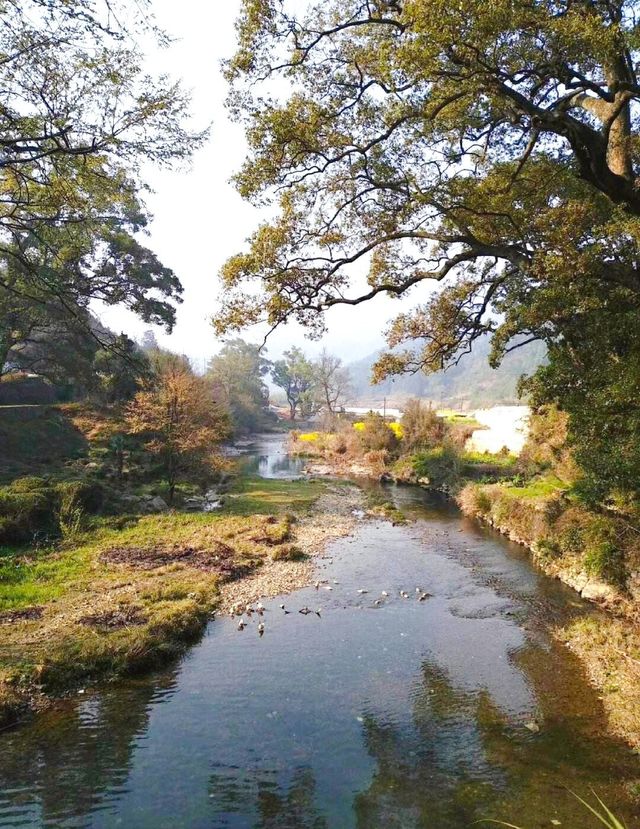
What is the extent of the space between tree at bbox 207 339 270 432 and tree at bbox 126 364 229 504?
36.7 m

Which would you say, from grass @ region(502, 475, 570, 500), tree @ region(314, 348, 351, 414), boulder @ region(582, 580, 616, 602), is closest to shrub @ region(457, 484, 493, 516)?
grass @ region(502, 475, 570, 500)

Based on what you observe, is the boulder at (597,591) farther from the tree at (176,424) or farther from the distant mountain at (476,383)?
the distant mountain at (476,383)

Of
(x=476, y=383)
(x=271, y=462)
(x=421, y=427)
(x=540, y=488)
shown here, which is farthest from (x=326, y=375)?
(x=476, y=383)

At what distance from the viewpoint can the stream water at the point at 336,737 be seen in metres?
6.07

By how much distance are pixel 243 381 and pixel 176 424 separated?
51.8m

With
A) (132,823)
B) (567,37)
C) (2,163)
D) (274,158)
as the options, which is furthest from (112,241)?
(132,823)

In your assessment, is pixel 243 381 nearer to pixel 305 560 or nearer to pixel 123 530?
pixel 123 530

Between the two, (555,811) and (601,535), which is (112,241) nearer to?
(601,535)

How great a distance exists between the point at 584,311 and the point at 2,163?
31.9 ft

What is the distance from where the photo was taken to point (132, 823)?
226 inches

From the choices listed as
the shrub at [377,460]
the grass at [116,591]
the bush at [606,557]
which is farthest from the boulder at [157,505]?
the shrub at [377,460]

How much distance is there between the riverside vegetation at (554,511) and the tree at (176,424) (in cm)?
1255

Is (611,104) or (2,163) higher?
(611,104)

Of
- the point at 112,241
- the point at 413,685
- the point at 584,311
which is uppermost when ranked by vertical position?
the point at 112,241
